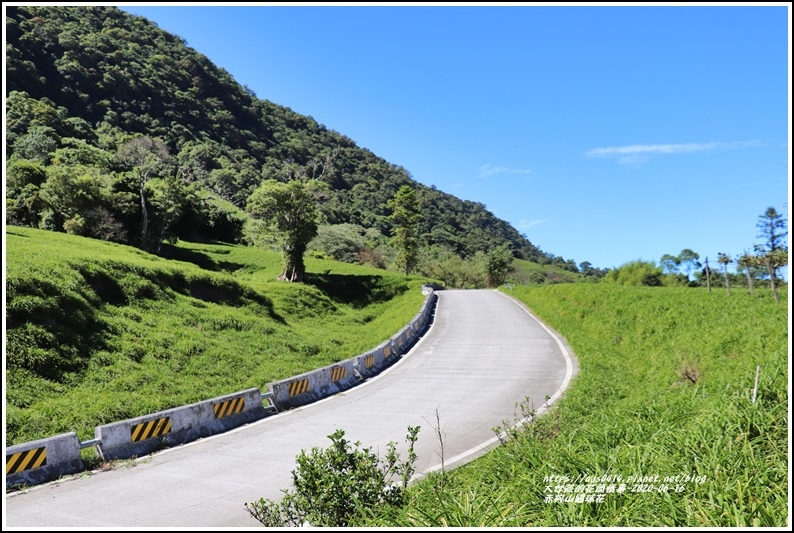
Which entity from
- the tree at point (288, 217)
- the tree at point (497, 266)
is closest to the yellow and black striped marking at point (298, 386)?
the tree at point (288, 217)

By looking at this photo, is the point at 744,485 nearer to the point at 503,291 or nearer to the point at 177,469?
the point at 177,469

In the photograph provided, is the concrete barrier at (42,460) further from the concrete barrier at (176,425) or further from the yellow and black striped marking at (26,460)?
the concrete barrier at (176,425)

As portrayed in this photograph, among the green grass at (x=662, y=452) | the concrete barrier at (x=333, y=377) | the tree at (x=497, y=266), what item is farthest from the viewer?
the tree at (x=497, y=266)

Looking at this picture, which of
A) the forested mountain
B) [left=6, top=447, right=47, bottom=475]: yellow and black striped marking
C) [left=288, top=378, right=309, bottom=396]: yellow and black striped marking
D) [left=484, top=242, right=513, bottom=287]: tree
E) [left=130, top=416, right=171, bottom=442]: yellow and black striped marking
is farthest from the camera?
[left=484, top=242, right=513, bottom=287]: tree

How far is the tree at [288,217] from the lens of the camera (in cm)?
4322

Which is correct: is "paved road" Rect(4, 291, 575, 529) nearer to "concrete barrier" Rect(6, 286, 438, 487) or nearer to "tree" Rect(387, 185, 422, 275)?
"concrete barrier" Rect(6, 286, 438, 487)

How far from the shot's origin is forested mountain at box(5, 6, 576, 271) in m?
41.3

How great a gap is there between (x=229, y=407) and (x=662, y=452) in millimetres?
10060

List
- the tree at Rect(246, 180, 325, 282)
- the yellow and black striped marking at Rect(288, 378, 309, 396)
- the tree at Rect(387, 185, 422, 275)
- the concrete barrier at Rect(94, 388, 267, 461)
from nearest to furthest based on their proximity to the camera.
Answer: the concrete barrier at Rect(94, 388, 267, 461) < the yellow and black striped marking at Rect(288, 378, 309, 396) < the tree at Rect(246, 180, 325, 282) < the tree at Rect(387, 185, 422, 275)

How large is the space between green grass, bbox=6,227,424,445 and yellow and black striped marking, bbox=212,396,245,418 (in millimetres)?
2748

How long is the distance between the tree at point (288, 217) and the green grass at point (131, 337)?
7.51 meters

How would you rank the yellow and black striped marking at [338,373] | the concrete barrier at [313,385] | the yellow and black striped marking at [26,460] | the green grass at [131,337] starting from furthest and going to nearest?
the yellow and black striped marking at [338,373] → the concrete barrier at [313,385] → the green grass at [131,337] → the yellow and black striped marking at [26,460]

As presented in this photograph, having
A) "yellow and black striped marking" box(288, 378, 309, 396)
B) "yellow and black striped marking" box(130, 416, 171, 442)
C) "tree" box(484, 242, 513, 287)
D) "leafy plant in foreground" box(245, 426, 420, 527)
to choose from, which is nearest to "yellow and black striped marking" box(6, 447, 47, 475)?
"yellow and black striped marking" box(130, 416, 171, 442)

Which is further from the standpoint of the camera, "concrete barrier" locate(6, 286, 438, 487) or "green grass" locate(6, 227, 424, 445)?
"green grass" locate(6, 227, 424, 445)
